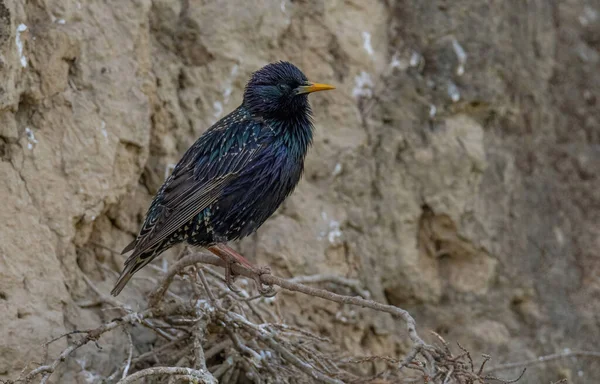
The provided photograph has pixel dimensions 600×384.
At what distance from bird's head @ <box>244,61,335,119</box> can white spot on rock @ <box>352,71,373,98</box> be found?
1391mm

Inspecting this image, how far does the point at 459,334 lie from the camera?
22.7 ft

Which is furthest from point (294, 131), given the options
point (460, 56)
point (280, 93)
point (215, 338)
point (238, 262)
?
point (460, 56)

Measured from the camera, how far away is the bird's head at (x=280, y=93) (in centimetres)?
561

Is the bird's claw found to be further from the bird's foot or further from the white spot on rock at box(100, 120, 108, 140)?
the white spot on rock at box(100, 120, 108, 140)

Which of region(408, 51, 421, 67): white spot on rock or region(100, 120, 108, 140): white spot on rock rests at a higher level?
region(100, 120, 108, 140): white spot on rock

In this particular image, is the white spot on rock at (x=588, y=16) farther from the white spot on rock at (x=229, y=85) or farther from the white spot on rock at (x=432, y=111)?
the white spot on rock at (x=229, y=85)

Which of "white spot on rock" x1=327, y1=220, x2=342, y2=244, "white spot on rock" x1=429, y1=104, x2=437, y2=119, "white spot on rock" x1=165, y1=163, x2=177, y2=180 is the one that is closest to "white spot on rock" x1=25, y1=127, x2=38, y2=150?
"white spot on rock" x1=165, y1=163, x2=177, y2=180

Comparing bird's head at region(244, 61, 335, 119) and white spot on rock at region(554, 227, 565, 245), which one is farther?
white spot on rock at region(554, 227, 565, 245)

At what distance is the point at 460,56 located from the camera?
7.18 m

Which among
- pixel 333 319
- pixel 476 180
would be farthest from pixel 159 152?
pixel 476 180

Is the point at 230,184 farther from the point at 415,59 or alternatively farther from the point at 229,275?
the point at 415,59

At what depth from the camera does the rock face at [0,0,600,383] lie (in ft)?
18.3

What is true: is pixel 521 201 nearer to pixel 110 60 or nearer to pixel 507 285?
pixel 507 285

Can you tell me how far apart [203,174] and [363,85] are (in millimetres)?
2101
